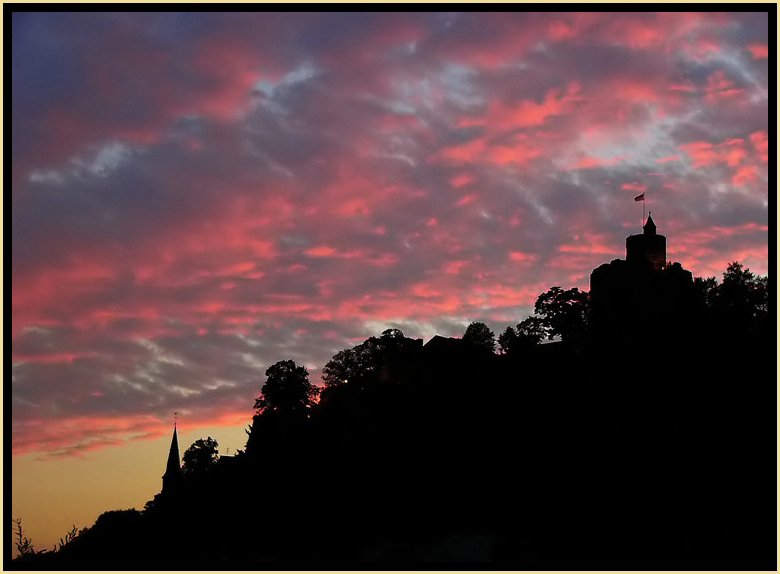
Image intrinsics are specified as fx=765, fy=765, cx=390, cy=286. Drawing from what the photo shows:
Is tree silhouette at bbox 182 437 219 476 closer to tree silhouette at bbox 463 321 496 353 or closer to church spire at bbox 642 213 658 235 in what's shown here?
tree silhouette at bbox 463 321 496 353

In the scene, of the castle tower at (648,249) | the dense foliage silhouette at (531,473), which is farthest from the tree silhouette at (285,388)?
the castle tower at (648,249)

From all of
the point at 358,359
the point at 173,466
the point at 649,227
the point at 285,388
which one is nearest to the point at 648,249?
the point at 649,227

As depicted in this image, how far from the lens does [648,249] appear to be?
92.5 m

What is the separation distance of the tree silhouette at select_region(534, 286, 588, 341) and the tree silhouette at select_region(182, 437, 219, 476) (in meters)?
48.1

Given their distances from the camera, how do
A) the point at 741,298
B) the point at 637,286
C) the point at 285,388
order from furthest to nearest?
the point at 285,388 < the point at 637,286 < the point at 741,298

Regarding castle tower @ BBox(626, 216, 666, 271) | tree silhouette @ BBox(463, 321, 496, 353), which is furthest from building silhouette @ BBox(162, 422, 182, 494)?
castle tower @ BBox(626, 216, 666, 271)

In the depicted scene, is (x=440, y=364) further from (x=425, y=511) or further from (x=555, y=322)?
(x=555, y=322)

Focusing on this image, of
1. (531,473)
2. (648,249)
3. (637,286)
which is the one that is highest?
(648,249)

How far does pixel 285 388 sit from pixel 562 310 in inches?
1397

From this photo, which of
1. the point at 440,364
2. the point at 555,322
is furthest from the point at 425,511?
the point at 555,322

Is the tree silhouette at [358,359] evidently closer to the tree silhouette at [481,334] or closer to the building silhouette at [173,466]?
the tree silhouette at [481,334]

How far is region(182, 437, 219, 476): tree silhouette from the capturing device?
103 m

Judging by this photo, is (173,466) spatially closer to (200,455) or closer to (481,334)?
(200,455)

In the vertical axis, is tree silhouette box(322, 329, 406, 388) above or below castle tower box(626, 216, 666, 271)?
below
